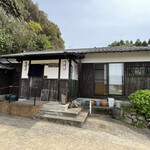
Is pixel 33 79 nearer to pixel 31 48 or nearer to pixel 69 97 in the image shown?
pixel 69 97

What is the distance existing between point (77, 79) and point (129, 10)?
257 inches

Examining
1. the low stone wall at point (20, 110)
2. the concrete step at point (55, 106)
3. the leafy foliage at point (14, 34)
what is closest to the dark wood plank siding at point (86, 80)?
the concrete step at point (55, 106)

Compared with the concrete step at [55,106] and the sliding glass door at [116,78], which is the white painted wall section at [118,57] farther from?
the concrete step at [55,106]

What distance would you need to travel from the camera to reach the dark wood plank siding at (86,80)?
5590 millimetres

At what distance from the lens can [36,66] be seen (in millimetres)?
5168

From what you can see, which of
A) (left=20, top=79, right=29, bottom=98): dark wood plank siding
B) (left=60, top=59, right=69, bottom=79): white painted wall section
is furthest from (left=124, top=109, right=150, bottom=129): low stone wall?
(left=20, top=79, right=29, bottom=98): dark wood plank siding

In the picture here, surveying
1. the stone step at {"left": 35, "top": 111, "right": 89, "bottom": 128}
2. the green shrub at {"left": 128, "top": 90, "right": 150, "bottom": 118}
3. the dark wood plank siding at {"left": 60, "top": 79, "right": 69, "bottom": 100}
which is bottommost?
the stone step at {"left": 35, "top": 111, "right": 89, "bottom": 128}

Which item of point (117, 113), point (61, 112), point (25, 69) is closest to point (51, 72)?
point (25, 69)

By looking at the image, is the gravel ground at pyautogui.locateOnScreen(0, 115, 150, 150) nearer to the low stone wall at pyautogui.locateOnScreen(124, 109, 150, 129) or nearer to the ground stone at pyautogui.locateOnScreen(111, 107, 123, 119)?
the low stone wall at pyautogui.locateOnScreen(124, 109, 150, 129)

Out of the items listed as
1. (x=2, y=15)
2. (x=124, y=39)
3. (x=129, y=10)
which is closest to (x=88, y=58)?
(x=129, y=10)

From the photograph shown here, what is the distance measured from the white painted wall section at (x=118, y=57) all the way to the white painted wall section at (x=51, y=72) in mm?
2071

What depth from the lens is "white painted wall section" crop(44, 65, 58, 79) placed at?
4.80 m

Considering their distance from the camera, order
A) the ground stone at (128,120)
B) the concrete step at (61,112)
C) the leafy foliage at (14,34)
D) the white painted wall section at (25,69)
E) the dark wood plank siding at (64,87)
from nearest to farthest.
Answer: the concrete step at (61,112) → the ground stone at (128,120) → the dark wood plank siding at (64,87) → the white painted wall section at (25,69) → the leafy foliage at (14,34)

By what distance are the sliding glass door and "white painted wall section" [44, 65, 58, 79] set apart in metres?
3.29
